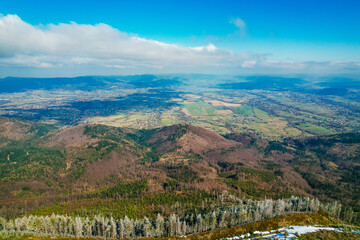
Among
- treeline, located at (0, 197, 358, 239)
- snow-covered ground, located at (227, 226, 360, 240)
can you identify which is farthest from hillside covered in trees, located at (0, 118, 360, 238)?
snow-covered ground, located at (227, 226, 360, 240)

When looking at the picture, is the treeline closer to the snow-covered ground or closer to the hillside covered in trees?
the hillside covered in trees

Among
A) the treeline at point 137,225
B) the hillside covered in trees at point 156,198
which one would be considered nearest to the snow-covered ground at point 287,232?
the treeline at point 137,225

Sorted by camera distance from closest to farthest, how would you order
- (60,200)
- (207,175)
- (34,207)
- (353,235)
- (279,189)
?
1. (353,235)
2. (34,207)
3. (60,200)
4. (279,189)
5. (207,175)

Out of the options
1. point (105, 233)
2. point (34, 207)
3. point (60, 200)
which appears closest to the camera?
point (105, 233)

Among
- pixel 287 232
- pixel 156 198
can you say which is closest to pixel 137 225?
pixel 156 198

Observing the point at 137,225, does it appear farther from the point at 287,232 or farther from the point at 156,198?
the point at 287,232

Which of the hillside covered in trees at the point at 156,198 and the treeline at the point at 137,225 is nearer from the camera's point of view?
→ the treeline at the point at 137,225

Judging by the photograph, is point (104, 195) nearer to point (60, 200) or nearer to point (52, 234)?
point (60, 200)

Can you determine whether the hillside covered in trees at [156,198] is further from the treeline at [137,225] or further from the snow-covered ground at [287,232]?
the snow-covered ground at [287,232]

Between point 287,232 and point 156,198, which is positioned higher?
point 287,232

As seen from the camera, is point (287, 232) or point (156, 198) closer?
point (287, 232)

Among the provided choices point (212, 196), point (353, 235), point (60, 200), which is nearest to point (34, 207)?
point (60, 200)
